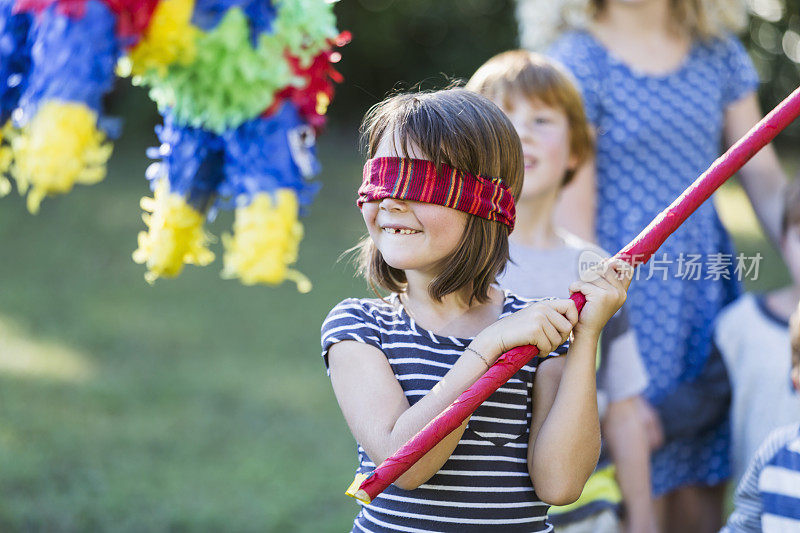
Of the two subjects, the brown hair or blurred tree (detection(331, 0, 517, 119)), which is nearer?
the brown hair

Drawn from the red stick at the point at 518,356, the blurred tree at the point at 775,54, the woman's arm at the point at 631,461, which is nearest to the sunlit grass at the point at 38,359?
the woman's arm at the point at 631,461

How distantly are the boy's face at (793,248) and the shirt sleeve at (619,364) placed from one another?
0.53 m

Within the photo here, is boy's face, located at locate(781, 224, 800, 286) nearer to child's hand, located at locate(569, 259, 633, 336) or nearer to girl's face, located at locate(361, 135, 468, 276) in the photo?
child's hand, located at locate(569, 259, 633, 336)

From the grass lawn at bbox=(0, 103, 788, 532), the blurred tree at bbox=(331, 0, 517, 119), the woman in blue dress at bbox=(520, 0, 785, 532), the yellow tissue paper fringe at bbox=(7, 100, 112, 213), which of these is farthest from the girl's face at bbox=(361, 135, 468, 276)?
the blurred tree at bbox=(331, 0, 517, 119)

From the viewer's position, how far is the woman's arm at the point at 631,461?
2.17m

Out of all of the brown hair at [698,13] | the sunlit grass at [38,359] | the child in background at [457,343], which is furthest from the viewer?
the sunlit grass at [38,359]

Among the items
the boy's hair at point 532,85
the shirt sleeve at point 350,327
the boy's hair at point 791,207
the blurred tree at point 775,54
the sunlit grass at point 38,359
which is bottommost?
the shirt sleeve at point 350,327

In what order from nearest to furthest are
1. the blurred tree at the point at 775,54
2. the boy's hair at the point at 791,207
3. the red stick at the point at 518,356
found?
1. the red stick at the point at 518,356
2. the boy's hair at the point at 791,207
3. the blurred tree at the point at 775,54

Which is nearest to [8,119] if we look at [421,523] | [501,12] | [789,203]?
[421,523]

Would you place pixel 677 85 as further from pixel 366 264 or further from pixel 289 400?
pixel 289 400

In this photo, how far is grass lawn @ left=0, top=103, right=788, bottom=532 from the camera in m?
3.23

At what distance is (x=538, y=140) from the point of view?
2.10 metres

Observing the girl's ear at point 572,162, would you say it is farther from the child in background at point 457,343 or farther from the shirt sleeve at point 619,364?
the child in background at point 457,343

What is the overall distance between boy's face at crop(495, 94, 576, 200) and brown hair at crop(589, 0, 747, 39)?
0.53 metres
